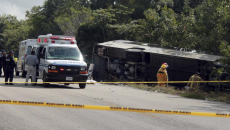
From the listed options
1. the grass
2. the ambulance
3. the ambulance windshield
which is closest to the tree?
the ambulance

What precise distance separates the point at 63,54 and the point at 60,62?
3.17 ft

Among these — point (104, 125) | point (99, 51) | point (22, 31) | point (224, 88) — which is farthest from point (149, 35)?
point (22, 31)

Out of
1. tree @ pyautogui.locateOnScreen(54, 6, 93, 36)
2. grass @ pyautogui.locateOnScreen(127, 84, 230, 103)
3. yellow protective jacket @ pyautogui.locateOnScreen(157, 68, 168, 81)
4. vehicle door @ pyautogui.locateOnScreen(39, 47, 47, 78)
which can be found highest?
tree @ pyautogui.locateOnScreen(54, 6, 93, 36)

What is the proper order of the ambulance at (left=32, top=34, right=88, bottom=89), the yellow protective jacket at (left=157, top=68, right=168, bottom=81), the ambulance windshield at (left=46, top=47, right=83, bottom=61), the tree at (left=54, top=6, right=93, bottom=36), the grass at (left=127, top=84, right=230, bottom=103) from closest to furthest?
the grass at (left=127, top=84, right=230, bottom=103), the ambulance at (left=32, top=34, right=88, bottom=89), the ambulance windshield at (left=46, top=47, right=83, bottom=61), the yellow protective jacket at (left=157, top=68, right=168, bottom=81), the tree at (left=54, top=6, right=93, bottom=36)

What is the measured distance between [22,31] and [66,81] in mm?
59707

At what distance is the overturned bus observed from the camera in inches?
768

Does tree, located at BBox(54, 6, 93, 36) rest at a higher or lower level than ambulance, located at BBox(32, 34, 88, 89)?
higher

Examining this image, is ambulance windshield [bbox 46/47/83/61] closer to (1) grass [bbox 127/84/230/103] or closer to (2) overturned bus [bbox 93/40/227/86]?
(1) grass [bbox 127/84/230/103]

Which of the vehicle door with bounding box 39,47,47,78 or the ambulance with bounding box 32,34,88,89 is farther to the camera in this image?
the vehicle door with bounding box 39,47,47,78

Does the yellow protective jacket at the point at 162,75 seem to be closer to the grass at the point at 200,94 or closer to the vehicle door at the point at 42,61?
the grass at the point at 200,94

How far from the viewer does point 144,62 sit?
22.6 m

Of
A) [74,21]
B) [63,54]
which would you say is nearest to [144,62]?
[63,54]

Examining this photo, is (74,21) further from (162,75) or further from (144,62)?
(162,75)

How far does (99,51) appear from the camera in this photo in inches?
1030
